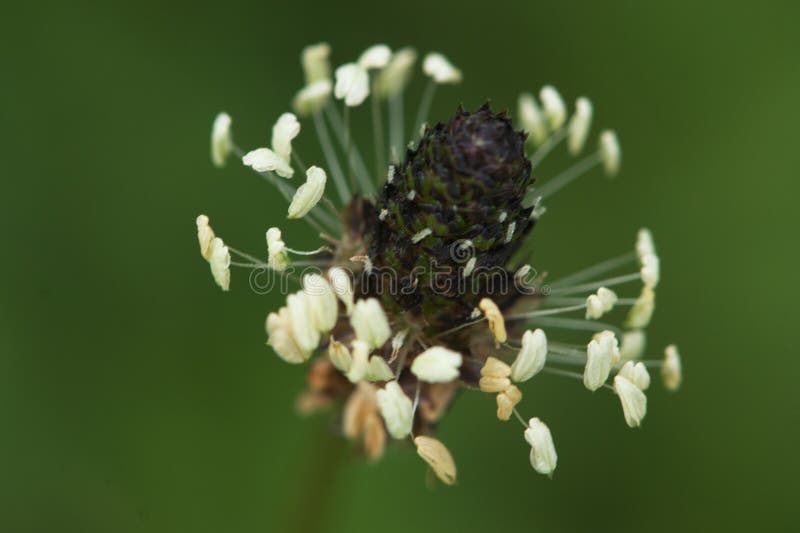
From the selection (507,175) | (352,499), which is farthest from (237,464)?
(507,175)

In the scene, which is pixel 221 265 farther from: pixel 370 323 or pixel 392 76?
pixel 392 76

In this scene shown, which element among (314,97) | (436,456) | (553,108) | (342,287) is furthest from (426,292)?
(553,108)

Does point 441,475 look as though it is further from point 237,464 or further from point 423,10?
point 423,10

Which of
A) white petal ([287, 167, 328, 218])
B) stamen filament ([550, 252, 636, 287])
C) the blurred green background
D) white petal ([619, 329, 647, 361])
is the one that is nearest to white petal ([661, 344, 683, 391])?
white petal ([619, 329, 647, 361])

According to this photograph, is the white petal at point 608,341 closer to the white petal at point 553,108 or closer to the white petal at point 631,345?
the white petal at point 631,345

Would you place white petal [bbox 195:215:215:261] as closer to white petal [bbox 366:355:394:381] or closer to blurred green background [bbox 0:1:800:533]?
white petal [bbox 366:355:394:381]

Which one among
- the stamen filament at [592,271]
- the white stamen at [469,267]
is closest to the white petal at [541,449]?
the white stamen at [469,267]
